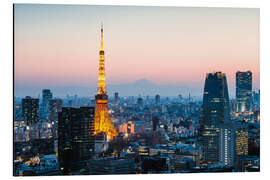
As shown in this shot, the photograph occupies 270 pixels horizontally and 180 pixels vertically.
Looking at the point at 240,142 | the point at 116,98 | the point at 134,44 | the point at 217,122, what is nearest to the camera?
the point at 134,44

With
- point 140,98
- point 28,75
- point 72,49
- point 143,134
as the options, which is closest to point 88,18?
point 72,49

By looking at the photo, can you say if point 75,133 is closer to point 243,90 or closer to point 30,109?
point 30,109

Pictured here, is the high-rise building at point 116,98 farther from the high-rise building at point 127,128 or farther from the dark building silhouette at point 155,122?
the dark building silhouette at point 155,122

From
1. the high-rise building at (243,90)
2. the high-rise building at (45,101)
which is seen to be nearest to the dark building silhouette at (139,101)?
the high-rise building at (45,101)

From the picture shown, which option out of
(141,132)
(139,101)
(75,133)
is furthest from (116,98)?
(141,132)

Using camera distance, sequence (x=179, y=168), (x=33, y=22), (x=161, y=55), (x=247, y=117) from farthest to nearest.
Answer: (x=247, y=117) < (x=161, y=55) < (x=179, y=168) < (x=33, y=22)

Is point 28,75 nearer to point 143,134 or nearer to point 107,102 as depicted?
point 107,102

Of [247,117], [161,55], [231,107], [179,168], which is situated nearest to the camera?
[179,168]
